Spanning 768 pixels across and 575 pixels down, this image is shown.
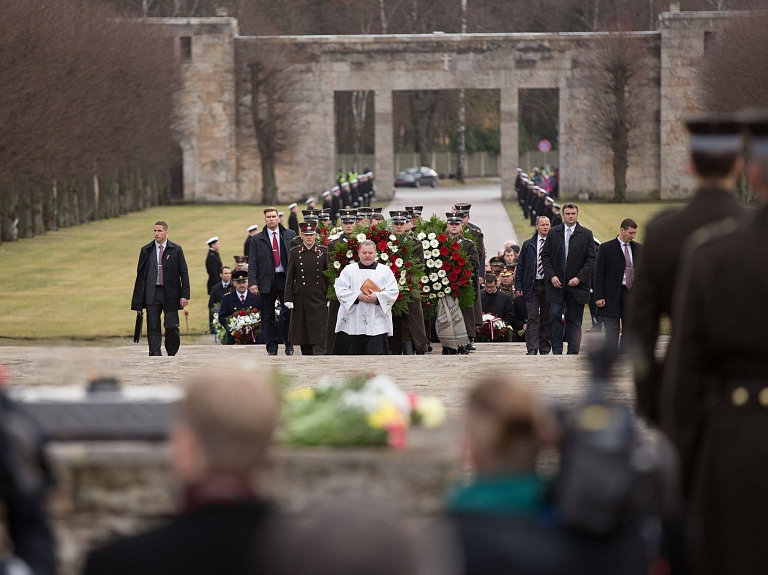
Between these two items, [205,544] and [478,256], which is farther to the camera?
[478,256]

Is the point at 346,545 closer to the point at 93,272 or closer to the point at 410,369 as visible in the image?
the point at 410,369

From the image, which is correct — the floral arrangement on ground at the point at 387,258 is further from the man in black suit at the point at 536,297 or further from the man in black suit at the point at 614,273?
the man in black suit at the point at 614,273

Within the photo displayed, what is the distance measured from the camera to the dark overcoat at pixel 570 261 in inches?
637

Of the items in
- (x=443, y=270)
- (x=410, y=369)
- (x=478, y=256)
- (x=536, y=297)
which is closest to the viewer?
(x=410, y=369)

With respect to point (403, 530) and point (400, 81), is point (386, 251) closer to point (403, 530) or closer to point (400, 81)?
point (403, 530)

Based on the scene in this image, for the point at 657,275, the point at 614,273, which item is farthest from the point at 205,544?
the point at 614,273

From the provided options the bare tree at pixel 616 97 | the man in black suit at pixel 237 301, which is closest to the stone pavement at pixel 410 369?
the man in black suit at pixel 237 301

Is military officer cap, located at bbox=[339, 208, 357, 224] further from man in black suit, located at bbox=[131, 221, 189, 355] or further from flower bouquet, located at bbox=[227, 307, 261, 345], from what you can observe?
man in black suit, located at bbox=[131, 221, 189, 355]

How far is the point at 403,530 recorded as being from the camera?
111 inches

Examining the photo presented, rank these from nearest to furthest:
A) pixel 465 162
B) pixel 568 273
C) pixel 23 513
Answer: pixel 23 513 < pixel 568 273 < pixel 465 162

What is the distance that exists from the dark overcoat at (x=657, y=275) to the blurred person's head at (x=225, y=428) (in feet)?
8.39

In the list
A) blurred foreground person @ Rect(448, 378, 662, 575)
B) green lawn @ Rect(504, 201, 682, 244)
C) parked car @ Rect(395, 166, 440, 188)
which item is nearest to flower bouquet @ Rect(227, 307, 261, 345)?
blurred foreground person @ Rect(448, 378, 662, 575)

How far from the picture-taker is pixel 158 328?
658 inches

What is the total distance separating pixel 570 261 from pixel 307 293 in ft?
10.5
